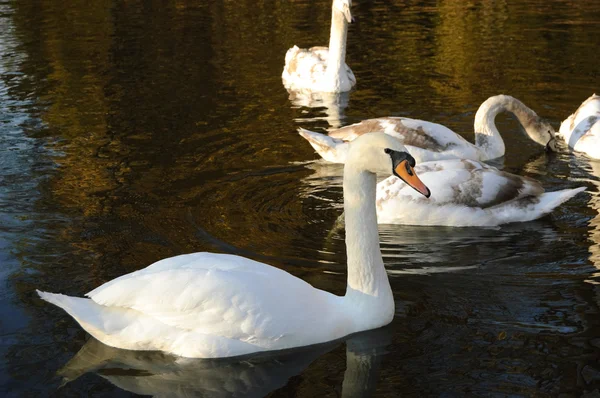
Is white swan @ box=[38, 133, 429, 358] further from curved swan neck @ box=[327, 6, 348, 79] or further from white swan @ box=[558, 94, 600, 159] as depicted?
curved swan neck @ box=[327, 6, 348, 79]

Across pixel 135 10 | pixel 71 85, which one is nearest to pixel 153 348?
pixel 71 85

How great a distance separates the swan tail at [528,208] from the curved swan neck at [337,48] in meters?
7.02

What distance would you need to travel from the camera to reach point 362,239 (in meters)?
6.91

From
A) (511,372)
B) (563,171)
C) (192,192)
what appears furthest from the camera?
(563,171)

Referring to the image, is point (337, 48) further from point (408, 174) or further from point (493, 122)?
point (408, 174)

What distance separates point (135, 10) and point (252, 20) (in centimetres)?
345

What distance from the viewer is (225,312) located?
6348 mm

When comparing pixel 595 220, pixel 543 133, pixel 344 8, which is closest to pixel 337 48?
pixel 344 8

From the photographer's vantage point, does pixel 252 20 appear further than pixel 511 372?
Yes

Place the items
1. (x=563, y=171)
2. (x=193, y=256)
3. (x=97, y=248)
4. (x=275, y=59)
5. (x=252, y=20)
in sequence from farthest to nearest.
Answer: (x=252, y=20) < (x=275, y=59) < (x=563, y=171) < (x=97, y=248) < (x=193, y=256)

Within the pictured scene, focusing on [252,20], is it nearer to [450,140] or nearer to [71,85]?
[71,85]

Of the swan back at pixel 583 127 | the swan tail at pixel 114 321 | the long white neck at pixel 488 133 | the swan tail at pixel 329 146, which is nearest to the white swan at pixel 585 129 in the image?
the swan back at pixel 583 127

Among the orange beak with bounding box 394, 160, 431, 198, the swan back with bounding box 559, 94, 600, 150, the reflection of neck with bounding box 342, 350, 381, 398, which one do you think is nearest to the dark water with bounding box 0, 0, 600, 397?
the reflection of neck with bounding box 342, 350, 381, 398

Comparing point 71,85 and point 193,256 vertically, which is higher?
point 193,256
